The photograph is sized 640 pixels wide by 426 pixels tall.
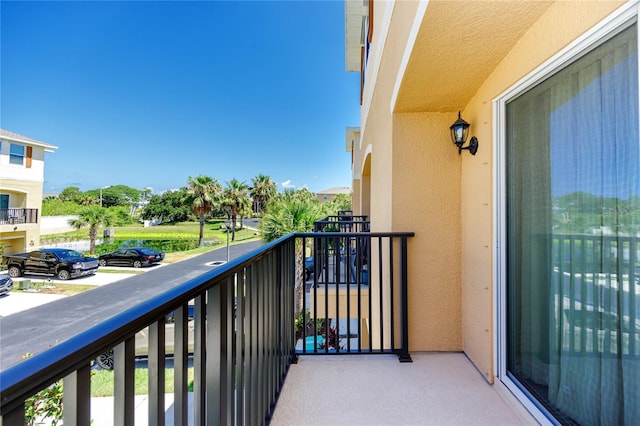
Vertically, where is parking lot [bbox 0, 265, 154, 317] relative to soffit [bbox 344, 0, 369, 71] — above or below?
below

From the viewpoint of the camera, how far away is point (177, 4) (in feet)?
70.9

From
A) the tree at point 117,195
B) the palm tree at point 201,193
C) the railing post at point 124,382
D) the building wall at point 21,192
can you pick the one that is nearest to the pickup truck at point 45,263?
the building wall at point 21,192

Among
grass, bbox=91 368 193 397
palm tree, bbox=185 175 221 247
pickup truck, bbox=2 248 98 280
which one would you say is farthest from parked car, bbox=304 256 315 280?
palm tree, bbox=185 175 221 247

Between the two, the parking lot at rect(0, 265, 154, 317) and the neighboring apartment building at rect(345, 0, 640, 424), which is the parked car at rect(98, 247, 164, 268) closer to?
the parking lot at rect(0, 265, 154, 317)

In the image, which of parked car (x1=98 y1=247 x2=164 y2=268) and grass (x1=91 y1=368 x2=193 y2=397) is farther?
parked car (x1=98 y1=247 x2=164 y2=268)

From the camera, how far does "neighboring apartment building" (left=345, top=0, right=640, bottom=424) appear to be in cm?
115

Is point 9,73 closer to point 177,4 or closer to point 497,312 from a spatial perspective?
point 177,4

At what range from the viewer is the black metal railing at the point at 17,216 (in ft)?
45.7

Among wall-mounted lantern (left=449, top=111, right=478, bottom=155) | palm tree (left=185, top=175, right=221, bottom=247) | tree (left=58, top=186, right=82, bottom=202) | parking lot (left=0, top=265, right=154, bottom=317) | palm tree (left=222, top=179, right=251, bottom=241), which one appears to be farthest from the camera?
tree (left=58, top=186, right=82, bottom=202)

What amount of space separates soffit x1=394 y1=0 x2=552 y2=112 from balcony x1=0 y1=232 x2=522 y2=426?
3.73ft

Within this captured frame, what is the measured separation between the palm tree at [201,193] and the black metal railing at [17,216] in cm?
931

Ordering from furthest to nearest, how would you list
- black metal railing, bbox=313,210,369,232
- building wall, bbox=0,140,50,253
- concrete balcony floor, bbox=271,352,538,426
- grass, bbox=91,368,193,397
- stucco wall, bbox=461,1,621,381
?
building wall, bbox=0,140,50,253 < black metal railing, bbox=313,210,369,232 < concrete balcony floor, bbox=271,352,538,426 < stucco wall, bbox=461,1,621,381 < grass, bbox=91,368,193,397

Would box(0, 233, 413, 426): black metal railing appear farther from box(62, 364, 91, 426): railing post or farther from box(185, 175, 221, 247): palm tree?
box(185, 175, 221, 247): palm tree

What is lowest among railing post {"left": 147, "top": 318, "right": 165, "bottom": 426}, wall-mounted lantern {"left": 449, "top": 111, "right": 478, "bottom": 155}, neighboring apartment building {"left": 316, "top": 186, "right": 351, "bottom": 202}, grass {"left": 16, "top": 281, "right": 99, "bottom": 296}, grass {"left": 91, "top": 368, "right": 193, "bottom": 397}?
grass {"left": 16, "top": 281, "right": 99, "bottom": 296}
